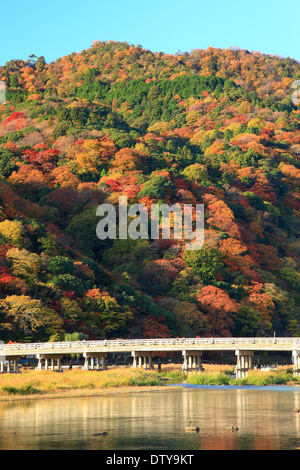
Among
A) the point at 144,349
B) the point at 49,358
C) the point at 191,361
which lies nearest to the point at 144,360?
the point at 144,349

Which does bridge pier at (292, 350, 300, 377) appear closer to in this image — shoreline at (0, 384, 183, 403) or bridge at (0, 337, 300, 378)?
bridge at (0, 337, 300, 378)

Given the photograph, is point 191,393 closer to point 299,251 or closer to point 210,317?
point 210,317

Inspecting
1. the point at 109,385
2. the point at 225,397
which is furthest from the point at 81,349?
the point at 225,397

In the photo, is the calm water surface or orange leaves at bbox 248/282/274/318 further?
orange leaves at bbox 248/282/274/318

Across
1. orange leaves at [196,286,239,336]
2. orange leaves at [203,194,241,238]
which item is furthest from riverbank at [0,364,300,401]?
orange leaves at [203,194,241,238]

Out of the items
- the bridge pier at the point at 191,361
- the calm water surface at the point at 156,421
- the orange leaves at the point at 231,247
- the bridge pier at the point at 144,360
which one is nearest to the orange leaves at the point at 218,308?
the orange leaves at the point at 231,247

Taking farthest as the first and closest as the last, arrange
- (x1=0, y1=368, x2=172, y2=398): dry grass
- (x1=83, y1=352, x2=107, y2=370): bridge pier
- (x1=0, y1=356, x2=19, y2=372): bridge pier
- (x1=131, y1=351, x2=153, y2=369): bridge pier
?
(x1=131, y1=351, x2=153, y2=369): bridge pier
(x1=0, y1=356, x2=19, y2=372): bridge pier
(x1=83, y1=352, x2=107, y2=370): bridge pier
(x1=0, y1=368, x2=172, y2=398): dry grass

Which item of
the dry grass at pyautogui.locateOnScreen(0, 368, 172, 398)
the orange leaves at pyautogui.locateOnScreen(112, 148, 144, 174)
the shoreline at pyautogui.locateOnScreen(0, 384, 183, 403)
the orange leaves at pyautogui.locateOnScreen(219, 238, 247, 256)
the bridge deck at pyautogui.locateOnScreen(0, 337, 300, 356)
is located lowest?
the shoreline at pyautogui.locateOnScreen(0, 384, 183, 403)
